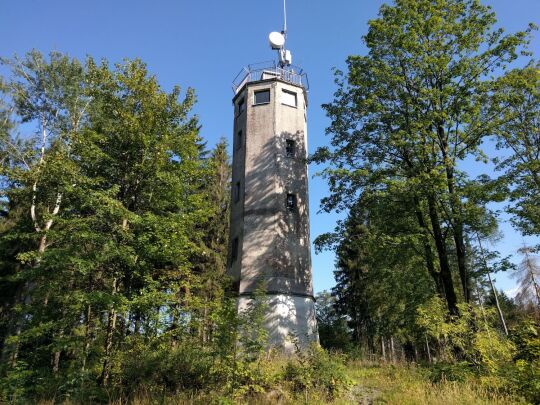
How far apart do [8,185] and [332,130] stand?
1770 centimetres

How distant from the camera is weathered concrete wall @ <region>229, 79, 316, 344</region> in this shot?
62.7ft

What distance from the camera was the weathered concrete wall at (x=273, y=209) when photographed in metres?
19.1

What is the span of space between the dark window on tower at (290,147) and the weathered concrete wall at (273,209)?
202 mm

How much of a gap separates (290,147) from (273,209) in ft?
13.2

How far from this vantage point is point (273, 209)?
2055 cm

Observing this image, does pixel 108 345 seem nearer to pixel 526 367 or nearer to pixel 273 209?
pixel 273 209

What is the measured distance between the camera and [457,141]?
17.0 metres

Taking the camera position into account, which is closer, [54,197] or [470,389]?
[470,389]

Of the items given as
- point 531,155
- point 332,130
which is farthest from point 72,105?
point 531,155

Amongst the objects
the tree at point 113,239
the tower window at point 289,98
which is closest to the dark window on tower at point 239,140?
the tower window at point 289,98

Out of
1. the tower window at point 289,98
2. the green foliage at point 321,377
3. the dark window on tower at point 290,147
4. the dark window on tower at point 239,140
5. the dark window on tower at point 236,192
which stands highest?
the tower window at point 289,98

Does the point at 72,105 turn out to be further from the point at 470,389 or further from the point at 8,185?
the point at 470,389

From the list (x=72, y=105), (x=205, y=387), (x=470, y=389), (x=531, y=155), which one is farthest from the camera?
(x=72, y=105)

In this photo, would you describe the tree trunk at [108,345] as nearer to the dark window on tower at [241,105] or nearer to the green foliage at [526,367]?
the green foliage at [526,367]
